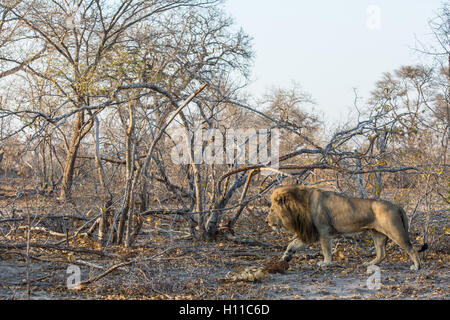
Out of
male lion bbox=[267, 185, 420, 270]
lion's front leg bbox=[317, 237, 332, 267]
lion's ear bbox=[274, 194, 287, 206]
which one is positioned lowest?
lion's front leg bbox=[317, 237, 332, 267]

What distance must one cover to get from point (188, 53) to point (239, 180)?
7.09 metres

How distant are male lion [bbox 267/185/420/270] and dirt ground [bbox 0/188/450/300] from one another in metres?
0.34

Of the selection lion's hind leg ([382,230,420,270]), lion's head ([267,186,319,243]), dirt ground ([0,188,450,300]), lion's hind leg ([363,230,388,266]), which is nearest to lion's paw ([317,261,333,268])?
dirt ground ([0,188,450,300])

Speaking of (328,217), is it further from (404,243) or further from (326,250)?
(404,243)

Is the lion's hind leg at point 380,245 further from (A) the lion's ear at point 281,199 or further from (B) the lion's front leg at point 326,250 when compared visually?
(A) the lion's ear at point 281,199

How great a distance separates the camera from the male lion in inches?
263

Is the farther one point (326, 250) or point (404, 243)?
point (326, 250)

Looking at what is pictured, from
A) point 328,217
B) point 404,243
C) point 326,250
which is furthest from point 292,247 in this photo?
point 404,243

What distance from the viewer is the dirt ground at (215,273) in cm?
542

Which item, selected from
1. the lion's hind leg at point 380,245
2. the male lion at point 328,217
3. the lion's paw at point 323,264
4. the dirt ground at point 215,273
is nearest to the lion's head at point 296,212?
the male lion at point 328,217

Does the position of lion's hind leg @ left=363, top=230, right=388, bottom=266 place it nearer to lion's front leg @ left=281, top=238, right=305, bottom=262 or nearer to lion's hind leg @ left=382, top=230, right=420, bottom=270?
lion's hind leg @ left=382, top=230, right=420, bottom=270

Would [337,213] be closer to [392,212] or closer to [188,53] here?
[392,212]

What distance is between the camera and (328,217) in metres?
6.86

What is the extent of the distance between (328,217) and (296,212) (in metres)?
0.41
